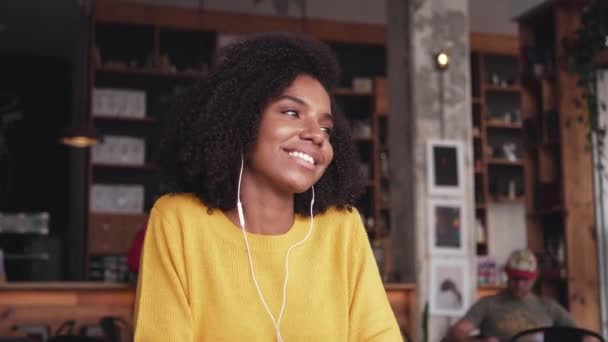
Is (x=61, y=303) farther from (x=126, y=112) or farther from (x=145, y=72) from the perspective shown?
(x=145, y=72)

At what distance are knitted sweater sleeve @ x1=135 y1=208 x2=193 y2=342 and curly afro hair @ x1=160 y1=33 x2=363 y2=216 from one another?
3.7 inches

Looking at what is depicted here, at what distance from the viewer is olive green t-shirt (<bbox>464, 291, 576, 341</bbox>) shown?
491 cm

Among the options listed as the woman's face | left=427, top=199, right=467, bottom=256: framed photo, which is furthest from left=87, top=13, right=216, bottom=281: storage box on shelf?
the woman's face

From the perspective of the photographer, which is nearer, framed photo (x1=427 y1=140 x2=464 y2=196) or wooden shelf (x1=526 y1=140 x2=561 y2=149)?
framed photo (x1=427 y1=140 x2=464 y2=196)

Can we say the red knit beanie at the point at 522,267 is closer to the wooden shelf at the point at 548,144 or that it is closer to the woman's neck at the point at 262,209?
the wooden shelf at the point at 548,144

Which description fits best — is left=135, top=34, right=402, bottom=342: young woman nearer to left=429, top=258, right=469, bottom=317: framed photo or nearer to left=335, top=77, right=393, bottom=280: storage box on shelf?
left=429, top=258, right=469, bottom=317: framed photo

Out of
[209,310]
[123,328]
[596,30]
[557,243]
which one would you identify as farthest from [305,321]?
[557,243]

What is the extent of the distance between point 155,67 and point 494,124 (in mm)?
3907

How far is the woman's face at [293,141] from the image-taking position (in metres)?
1.20

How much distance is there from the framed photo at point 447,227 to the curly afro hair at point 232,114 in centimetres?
385

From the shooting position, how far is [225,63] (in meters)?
1.30

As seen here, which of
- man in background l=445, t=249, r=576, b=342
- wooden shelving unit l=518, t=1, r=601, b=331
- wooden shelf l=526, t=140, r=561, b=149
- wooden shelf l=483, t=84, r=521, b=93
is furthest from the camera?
wooden shelf l=483, t=84, r=521, b=93

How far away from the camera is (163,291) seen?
1157 mm

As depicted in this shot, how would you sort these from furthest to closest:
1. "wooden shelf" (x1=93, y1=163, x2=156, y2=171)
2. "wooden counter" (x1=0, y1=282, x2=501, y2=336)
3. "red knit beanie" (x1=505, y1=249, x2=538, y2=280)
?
"wooden shelf" (x1=93, y1=163, x2=156, y2=171)
"red knit beanie" (x1=505, y1=249, x2=538, y2=280)
"wooden counter" (x1=0, y1=282, x2=501, y2=336)
